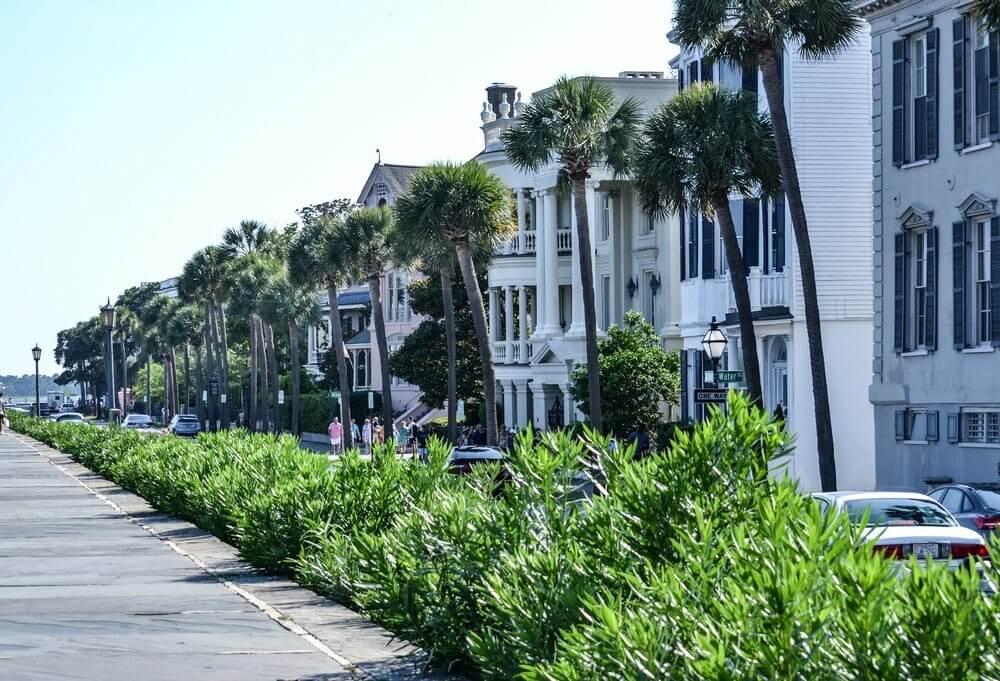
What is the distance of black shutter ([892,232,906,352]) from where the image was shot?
3553cm

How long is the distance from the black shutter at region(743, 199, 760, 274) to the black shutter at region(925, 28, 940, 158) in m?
8.82

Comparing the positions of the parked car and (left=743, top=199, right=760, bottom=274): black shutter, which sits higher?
(left=743, top=199, right=760, bottom=274): black shutter

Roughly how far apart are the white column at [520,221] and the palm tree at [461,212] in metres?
13.0

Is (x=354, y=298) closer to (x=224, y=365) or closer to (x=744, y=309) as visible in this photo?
(x=224, y=365)

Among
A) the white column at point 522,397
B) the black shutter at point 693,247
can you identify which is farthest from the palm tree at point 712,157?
the white column at point 522,397

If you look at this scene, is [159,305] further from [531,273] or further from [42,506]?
[42,506]

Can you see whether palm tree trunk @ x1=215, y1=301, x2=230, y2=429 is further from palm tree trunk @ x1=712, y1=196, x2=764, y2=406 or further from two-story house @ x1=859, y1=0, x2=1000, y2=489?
two-story house @ x1=859, y1=0, x2=1000, y2=489

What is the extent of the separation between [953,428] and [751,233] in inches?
423

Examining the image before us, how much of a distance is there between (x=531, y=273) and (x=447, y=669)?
176 ft

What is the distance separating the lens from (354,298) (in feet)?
367

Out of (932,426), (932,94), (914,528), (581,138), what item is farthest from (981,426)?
(914,528)

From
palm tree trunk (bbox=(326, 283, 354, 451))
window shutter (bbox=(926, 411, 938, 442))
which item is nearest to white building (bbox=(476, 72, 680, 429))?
palm tree trunk (bbox=(326, 283, 354, 451))

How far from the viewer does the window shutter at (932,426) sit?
34.7 m

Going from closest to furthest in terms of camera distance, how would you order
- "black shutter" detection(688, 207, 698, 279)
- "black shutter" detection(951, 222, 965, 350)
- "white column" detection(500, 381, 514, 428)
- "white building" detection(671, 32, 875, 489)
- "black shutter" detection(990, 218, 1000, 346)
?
"black shutter" detection(990, 218, 1000, 346) → "black shutter" detection(951, 222, 965, 350) → "white building" detection(671, 32, 875, 489) → "black shutter" detection(688, 207, 698, 279) → "white column" detection(500, 381, 514, 428)
